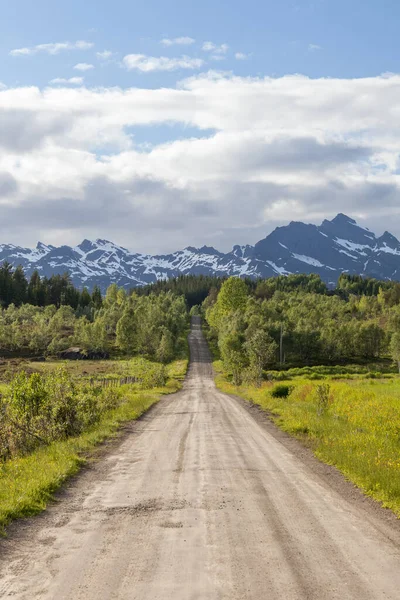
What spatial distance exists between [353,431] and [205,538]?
14.9 meters

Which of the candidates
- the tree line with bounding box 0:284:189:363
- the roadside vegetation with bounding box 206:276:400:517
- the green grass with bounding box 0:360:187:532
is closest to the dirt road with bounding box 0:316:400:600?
the green grass with bounding box 0:360:187:532

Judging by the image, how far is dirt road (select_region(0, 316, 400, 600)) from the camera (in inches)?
296

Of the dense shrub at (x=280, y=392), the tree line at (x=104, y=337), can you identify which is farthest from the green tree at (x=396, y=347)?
the dense shrub at (x=280, y=392)

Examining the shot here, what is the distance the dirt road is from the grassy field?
0.80m

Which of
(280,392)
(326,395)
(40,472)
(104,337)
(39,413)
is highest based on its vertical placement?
(104,337)

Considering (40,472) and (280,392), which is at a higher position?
(40,472)

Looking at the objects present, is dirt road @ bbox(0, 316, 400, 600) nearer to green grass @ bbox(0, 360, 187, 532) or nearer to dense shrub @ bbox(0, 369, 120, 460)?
green grass @ bbox(0, 360, 187, 532)

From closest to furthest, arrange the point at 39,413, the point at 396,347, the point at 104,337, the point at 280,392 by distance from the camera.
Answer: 1. the point at 39,413
2. the point at 280,392
3. the point at 396,347
4. the point at 104,337

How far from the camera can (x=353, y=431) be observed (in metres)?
22.5

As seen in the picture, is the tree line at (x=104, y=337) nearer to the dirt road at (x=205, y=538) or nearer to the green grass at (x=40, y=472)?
the green grass at (x=40, y=472)

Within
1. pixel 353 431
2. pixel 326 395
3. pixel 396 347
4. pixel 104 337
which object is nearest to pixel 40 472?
pixel 353 431

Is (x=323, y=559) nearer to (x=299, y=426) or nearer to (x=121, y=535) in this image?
(x=121, y=535)

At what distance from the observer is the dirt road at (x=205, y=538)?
296 inches

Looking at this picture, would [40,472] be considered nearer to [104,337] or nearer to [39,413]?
[39,413]
